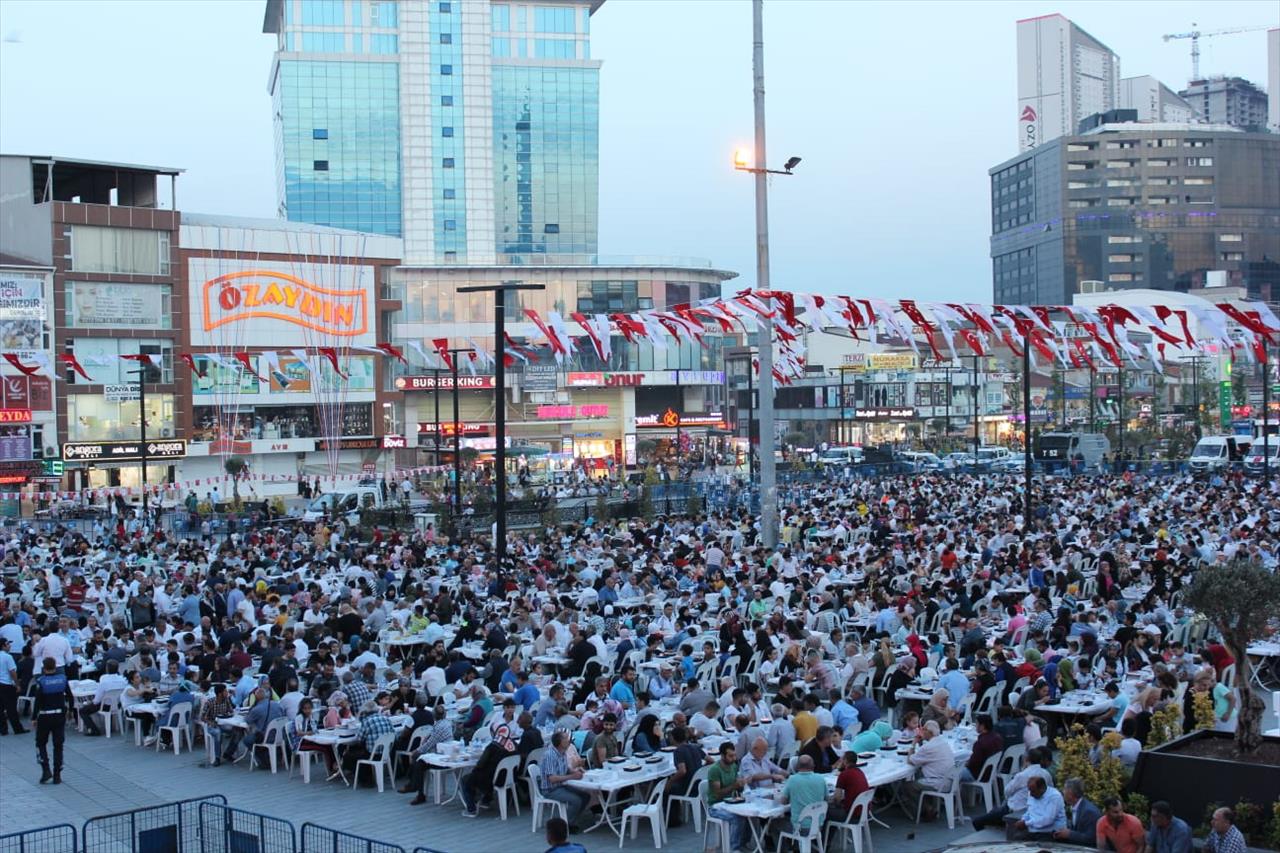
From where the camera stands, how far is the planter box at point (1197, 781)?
11102 millimetres

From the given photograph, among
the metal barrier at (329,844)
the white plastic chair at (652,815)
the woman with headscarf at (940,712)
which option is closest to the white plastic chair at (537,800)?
the white plastic chair at (652,815)

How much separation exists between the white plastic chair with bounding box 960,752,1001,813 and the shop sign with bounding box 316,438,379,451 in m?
65.3

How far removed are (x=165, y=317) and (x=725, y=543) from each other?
46.2m

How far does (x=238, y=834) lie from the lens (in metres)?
11.0

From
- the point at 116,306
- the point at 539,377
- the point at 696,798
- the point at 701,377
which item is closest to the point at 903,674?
the point at 696,798

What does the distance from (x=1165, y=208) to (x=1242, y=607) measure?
188197mm

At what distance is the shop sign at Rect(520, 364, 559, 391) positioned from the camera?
82.9 meters

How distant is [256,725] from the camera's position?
638 inches

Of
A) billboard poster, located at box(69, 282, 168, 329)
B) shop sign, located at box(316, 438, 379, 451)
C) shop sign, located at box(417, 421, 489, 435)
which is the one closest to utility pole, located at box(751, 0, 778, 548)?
billboard poster, located at box(69, 282, 168, 329)

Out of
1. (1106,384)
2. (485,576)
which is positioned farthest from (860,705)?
(1106,384)

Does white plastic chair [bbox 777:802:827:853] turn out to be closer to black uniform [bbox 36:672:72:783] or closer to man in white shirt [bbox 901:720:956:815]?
man in white shirt [bbox 901:720:956:815]

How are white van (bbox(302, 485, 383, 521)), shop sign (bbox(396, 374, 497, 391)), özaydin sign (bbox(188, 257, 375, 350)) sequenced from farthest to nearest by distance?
shop sign (bbox(396, 374, 497, 391)), özaydin sign (bbox(188, 257, 375, 350)), white van (bbox(302, 485, 383, 521))

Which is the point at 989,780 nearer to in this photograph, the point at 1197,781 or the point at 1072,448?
the point at 1197,781

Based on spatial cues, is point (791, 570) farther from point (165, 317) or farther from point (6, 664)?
point (165, 317)
